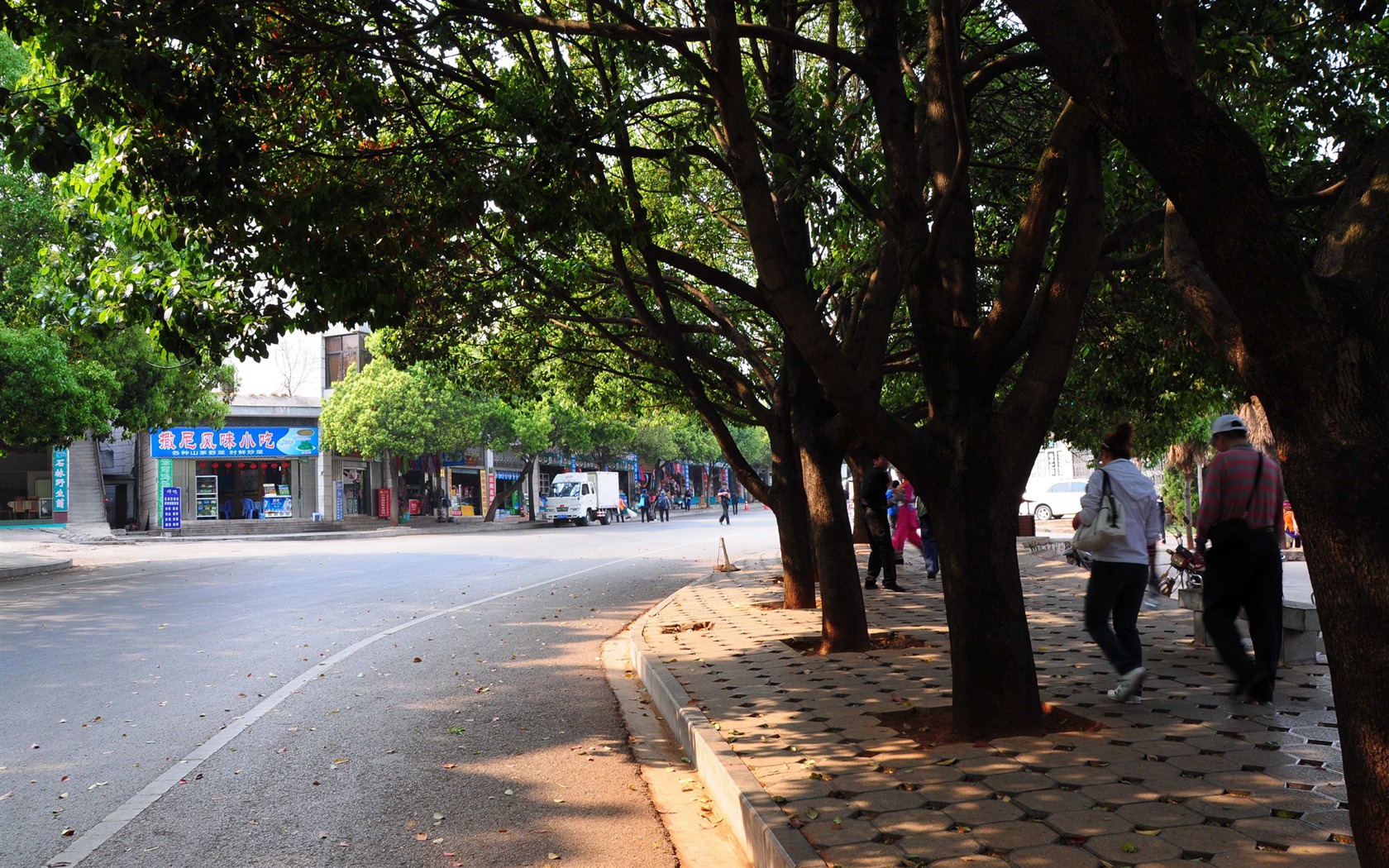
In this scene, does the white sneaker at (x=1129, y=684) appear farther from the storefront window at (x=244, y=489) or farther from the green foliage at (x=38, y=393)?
the storefront window at (x=244, y=489)

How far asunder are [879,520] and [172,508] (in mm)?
33468

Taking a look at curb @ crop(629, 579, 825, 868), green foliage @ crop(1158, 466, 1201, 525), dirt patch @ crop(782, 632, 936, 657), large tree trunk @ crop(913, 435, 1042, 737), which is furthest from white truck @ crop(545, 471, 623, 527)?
large tree trunk @ crop(913, 435, 1042, 737)

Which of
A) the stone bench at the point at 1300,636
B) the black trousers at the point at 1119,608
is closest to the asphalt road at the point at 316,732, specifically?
the black trousers at the point at 1119,608

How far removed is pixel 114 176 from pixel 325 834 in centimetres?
556

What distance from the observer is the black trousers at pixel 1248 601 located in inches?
249

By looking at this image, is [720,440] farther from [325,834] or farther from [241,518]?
[241,518]

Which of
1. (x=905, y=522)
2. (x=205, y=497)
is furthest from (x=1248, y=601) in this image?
(x=205, y=497)

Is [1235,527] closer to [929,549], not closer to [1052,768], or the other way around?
[1052,768]

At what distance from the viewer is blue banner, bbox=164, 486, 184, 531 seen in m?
39.6

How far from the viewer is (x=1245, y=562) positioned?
634 centimetres

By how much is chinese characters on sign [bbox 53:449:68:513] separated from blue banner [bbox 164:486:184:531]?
5.70m

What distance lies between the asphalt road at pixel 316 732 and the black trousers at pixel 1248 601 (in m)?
3.73

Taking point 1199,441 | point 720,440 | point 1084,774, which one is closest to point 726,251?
point 720,440

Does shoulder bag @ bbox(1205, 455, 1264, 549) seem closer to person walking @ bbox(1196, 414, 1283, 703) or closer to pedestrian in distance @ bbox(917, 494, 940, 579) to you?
person walking @ bbox(1196, 414, 1283, 703)
